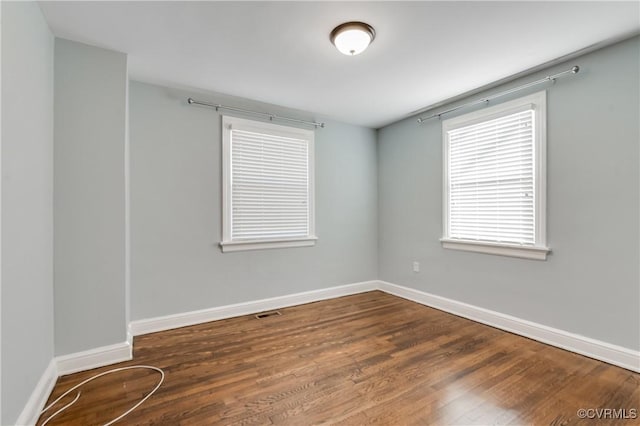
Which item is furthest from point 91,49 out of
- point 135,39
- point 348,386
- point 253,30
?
point 348,386

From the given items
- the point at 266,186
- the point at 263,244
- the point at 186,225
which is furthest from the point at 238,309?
the point at 266,186

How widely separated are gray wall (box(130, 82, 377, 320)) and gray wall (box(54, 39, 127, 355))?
1.79 ft

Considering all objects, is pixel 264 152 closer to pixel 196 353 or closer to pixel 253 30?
pixel 253 30

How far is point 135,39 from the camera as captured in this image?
213cm

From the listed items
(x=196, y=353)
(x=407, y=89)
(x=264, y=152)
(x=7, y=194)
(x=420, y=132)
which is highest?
(x=407, y=89)

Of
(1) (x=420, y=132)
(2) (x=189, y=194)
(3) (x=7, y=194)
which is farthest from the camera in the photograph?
(1) (x=420, y=132)

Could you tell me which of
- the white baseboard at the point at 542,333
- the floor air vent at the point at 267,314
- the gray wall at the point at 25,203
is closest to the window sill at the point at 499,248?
the white baseboard at the point at 542,333

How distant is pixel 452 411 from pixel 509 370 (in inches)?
29.2

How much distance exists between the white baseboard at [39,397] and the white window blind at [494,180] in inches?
145

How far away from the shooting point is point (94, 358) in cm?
215

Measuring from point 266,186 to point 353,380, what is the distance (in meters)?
2.27

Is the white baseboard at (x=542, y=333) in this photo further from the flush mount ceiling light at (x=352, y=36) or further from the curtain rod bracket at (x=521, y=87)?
the flush mount ceiling light at (x=352, y=36)

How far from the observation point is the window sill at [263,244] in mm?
3209

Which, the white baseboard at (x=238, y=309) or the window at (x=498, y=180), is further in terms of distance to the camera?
the white baseboard at (x=238, y=309)
